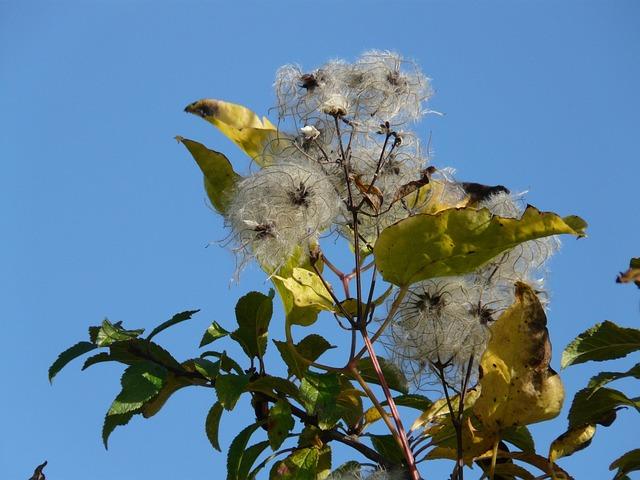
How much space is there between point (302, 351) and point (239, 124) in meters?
0.52

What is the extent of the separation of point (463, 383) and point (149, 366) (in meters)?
0.61

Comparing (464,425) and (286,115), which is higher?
(286,115)

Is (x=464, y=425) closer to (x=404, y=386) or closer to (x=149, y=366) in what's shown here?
(x=404, y=386)

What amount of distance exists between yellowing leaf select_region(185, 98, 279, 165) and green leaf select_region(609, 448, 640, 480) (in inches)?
35.8

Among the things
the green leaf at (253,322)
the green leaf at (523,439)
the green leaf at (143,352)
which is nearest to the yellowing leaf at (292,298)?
the green leaf at (253,322)

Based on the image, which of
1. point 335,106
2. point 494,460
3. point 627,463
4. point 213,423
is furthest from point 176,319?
point 627,463

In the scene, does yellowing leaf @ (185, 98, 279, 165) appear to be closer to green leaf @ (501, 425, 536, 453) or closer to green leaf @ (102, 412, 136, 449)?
green leaf @ (102, 412, 136, 449)

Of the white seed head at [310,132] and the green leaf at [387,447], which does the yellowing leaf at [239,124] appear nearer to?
the white seed head at [310,132]

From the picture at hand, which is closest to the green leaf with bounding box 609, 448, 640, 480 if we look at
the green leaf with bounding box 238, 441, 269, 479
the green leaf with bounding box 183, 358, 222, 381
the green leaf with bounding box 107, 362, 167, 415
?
the green leaf with bounding box 238, 441, 269, 479

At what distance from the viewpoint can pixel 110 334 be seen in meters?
1.83

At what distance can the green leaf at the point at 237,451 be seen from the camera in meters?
1.78

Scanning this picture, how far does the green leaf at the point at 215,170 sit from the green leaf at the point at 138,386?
1.15 feet

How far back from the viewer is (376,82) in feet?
6.31

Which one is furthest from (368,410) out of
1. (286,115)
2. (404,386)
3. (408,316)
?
(286,115)
